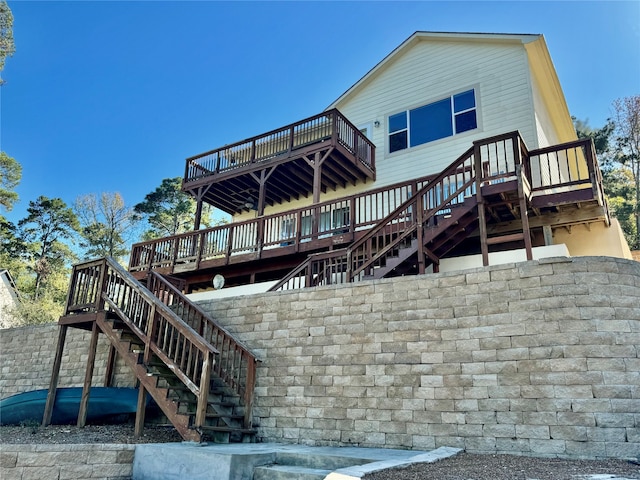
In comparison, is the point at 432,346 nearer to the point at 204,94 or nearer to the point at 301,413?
the point at 301,413

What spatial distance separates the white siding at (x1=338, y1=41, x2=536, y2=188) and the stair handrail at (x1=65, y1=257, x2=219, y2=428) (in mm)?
8116

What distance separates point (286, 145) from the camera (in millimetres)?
14914

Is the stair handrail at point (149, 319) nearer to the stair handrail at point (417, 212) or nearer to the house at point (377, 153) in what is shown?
the stair handrail at point (417, 212)

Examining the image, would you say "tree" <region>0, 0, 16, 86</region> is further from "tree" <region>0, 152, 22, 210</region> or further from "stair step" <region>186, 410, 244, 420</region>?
"stair step" <region>186, 410, 244, 420</region>

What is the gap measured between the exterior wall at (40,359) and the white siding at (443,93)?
350 inches

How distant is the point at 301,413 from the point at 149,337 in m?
2.70

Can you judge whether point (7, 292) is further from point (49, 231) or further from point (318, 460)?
point (318, 460)

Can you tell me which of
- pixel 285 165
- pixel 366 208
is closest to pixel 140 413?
pixel 366 208

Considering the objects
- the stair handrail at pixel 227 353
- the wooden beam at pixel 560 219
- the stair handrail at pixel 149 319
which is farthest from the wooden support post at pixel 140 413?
the wooden beam at pixel 560 219

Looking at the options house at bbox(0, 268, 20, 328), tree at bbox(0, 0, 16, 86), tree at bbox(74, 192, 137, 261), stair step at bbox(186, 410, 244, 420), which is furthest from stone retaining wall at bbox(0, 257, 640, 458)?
tree at bbox(74, 192, 137, 261)

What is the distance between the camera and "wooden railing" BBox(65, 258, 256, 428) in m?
6.48

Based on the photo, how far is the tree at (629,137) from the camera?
2227 cm

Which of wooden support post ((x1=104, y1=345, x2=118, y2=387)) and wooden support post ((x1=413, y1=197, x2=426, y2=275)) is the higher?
wooden support post ((x1=413, y1=197, x2=426, y2=275))

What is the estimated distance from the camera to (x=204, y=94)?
22516mm
